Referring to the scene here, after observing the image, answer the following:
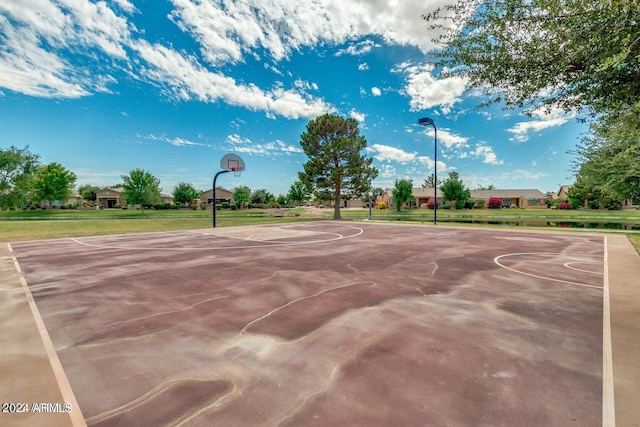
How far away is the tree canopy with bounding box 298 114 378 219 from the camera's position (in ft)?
106

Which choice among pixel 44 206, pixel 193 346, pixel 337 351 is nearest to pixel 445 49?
pixel 337 351

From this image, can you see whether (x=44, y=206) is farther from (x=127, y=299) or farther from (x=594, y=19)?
(x=594, y=19)

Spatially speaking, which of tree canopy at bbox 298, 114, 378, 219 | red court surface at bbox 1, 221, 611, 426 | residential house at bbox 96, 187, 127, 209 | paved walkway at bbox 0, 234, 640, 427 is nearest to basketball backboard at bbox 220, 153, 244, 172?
Result: tree canopy at bbox 298, 114, 378, 219

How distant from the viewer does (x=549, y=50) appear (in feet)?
17.0

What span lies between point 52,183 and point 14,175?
4.81 metres

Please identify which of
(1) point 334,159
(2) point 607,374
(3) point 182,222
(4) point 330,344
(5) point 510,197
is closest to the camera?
(2) point 607,374

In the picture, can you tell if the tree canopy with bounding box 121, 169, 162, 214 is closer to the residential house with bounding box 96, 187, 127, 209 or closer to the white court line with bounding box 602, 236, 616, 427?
the residential house with bounding box 96, 187, 127, 209

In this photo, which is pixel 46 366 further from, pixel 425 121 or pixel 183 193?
pixel 183 193

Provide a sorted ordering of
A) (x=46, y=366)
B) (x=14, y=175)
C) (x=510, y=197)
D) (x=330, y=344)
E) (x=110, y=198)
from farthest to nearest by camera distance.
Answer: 1. (x=110, y=198)
2. (x=510, y=197)
3. (x=14, y=175)
4. (x=330, y=344)
5. (x=46, y=366)

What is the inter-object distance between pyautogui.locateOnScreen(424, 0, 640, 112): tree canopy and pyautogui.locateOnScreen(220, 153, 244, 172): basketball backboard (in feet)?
68.3

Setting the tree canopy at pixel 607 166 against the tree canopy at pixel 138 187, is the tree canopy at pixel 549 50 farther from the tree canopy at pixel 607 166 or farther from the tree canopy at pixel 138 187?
the tree canopy at pixel 138 187

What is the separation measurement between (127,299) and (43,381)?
278 cm

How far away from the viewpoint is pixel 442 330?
4.16m

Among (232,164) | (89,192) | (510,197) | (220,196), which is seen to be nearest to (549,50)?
(232,164)
